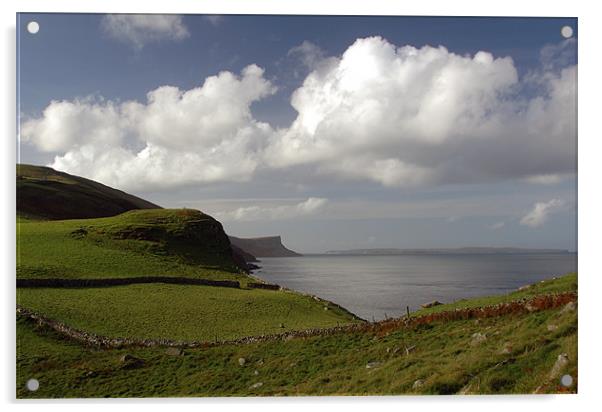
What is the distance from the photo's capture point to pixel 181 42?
984 cm

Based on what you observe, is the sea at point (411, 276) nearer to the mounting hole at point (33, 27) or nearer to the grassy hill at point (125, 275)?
the grassy hill at point (125, 275)

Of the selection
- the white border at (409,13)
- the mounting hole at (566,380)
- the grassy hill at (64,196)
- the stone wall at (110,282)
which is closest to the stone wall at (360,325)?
the white border at (409,13)

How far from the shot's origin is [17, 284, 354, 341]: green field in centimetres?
1070

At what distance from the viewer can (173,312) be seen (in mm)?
11812

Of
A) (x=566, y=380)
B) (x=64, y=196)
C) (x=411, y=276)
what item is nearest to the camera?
(x=566, y=380)

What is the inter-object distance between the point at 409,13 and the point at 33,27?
322 inches

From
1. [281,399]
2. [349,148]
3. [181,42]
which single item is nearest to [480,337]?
[281,399]

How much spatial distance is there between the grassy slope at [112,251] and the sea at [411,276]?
13.1 feet

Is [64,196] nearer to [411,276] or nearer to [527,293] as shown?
[411,276]

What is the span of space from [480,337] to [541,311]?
1436 millimetres

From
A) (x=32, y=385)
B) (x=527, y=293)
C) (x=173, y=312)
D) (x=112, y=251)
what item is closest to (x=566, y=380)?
(x=527, y=293)

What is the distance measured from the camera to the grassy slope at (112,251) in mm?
11606

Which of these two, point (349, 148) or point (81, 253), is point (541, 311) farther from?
point (81, 253)

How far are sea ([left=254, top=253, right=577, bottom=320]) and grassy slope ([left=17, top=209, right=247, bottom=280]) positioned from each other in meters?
3.99
